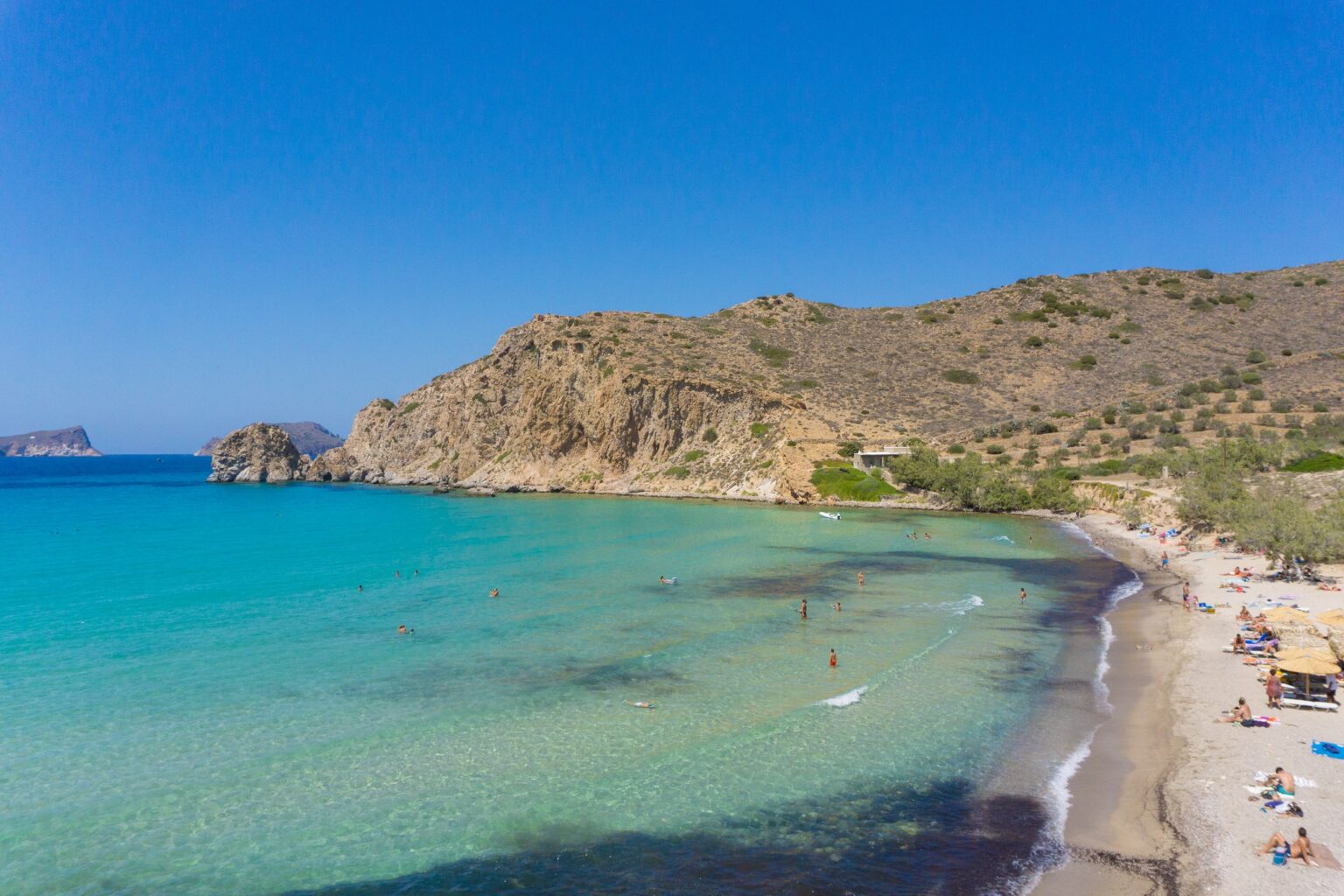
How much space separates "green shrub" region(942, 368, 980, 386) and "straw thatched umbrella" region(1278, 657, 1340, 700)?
82.0 meters

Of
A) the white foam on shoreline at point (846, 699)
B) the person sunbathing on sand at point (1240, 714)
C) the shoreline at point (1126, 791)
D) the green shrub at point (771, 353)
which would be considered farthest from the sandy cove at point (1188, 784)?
the green shrub at point (771, 353)

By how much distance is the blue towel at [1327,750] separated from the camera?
1435 cm

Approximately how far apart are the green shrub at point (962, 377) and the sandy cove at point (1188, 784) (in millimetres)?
76001

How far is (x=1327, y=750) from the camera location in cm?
1449

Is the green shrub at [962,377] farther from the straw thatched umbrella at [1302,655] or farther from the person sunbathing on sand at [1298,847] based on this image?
the person sunbathing on sand at [1298,847]

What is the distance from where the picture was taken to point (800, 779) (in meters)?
14.5

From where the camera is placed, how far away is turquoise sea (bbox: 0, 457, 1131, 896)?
38.7 ft

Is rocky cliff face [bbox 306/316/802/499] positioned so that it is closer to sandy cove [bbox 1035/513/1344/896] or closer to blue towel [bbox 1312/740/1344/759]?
sandy cove [bbox 1035/513/1344/896]

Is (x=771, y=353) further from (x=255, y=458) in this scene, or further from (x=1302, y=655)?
(x=1302, y=655)

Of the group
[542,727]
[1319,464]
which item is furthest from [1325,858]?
[1319,464]

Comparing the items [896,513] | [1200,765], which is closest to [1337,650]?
[1200,765]

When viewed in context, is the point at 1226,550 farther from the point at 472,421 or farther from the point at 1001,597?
the point at 472,421

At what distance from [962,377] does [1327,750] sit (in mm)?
86854

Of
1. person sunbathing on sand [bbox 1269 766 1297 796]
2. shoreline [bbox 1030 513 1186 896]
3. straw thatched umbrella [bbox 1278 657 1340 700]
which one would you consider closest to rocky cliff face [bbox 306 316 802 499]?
shoreline [bbox 1030 513 1186 896]
